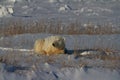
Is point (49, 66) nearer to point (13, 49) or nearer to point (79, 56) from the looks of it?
point (79, 56)

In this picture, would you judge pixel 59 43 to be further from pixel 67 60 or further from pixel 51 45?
pixel 67 60

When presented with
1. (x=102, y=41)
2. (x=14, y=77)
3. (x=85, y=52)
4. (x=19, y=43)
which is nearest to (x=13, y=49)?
(x=19, y=43)

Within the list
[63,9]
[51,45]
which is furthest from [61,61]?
[63,9]

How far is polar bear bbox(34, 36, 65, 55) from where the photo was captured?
26.1ft

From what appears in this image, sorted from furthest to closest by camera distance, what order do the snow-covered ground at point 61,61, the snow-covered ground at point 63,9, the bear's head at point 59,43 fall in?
1. the snow-covered ground at point 63,9
2. the bear's head at point 59,43
3. the snow-covered ground at point 61,61

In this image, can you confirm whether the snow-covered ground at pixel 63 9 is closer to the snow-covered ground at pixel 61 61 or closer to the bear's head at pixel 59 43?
the snow-covered ground at pixel 61 61

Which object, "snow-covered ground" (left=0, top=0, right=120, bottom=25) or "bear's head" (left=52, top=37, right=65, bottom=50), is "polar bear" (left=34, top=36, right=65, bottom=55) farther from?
"snow-covered ground" (left=0, top=0, right=120, bottom=25)

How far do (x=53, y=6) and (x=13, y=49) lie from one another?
44.5ft

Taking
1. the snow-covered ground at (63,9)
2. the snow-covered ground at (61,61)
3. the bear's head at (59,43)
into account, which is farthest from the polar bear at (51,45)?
the snow-covered ground at (63,9)

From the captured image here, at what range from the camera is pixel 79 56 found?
25.3ft

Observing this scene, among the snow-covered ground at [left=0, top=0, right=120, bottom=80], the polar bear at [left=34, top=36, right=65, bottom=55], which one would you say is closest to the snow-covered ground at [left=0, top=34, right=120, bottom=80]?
the snow-covered ground at [left=0, top=0, right=120, bottom=80]

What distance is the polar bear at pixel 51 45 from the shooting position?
797 centimetres

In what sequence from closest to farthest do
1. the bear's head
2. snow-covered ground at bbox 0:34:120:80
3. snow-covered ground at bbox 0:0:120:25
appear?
snow-covered ground at bbox 0:34:120:80
the bear's head
snow-covered ground at bbox 0:0:120:25

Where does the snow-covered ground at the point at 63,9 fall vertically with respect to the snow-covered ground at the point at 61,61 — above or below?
below
